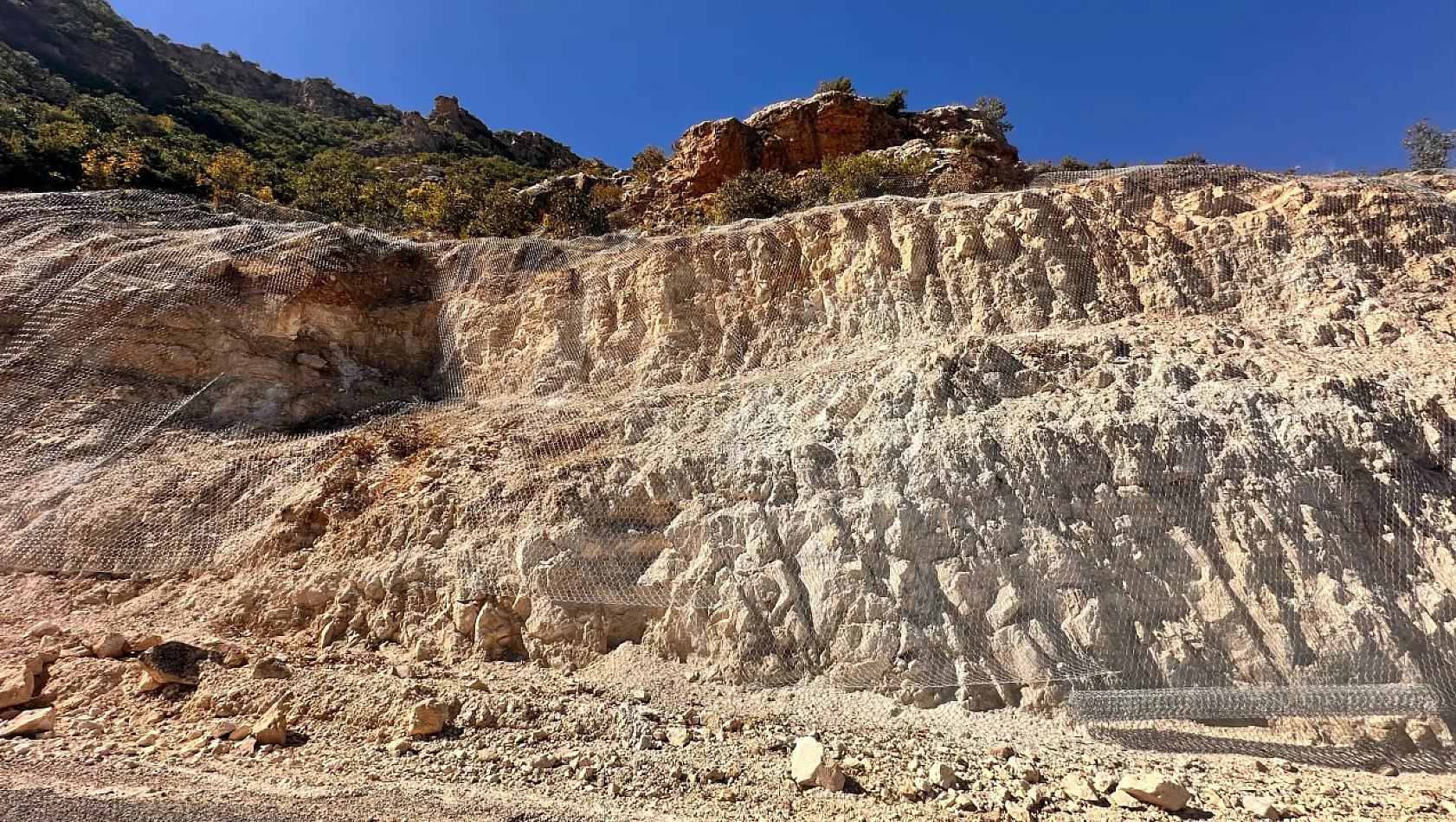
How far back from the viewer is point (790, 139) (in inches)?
570

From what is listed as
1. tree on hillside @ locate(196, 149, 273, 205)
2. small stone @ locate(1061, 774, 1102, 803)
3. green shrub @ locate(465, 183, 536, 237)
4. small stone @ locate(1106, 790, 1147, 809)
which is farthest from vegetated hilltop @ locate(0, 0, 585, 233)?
small stone @ locate(1106, 790, 1147, 809)

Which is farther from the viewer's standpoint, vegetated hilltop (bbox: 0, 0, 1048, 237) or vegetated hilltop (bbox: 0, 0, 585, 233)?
vegetated hilltop (bbox: 0, 0, 585, 233)

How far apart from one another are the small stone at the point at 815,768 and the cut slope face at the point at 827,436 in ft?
2.58

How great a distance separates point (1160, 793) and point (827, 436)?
3377 mm

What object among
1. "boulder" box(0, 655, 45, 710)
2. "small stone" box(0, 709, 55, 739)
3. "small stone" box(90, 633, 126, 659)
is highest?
"small stone" box(90, 633, 126, 659)

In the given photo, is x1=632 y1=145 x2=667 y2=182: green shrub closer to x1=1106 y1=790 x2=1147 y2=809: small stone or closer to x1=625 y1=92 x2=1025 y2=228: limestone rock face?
x1=625 y1=92 x2=1025 y2=228: limestone rock face

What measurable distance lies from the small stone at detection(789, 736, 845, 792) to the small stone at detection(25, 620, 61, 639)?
5.72m

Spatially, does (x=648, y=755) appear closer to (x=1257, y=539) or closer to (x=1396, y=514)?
(x=1257, y=539)

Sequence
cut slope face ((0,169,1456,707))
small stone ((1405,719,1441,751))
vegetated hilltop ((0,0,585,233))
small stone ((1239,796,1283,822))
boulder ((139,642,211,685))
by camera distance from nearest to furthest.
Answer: small stone ((1239,796,1283,822)) < small stone ((1405,719,1441,751)) < boulder ((139,642,211,685)) < cut slope face ((0,169,1456,707)) < vegetated hilltop ((0,0,585,233))

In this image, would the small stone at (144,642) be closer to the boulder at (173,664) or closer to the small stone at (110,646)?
the small stone at (110,646)

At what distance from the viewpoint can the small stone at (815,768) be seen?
363cm

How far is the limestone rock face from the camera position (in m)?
14.1

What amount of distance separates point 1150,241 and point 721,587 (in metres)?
6.16

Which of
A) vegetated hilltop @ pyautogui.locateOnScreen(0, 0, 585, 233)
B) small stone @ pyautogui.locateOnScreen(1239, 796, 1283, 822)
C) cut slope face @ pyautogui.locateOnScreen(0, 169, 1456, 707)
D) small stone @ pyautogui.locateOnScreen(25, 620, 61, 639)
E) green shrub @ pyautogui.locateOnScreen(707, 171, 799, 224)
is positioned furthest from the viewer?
vegetated hilltop @ pyautogui.locateOnScreen(0, 0, 585, 233)
